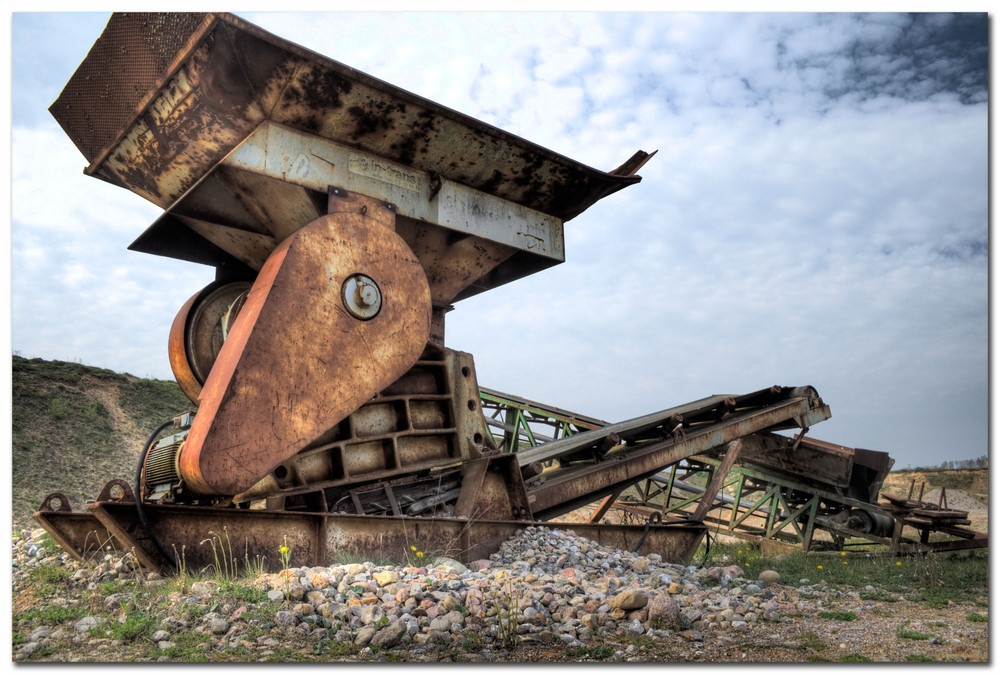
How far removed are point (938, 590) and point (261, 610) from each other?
6030 millimetres

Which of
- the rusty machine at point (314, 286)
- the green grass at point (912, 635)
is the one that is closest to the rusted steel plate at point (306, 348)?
the rusty machine at point (314, 286)

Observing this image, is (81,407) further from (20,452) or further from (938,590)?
(938,590)

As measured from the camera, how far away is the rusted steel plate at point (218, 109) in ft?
14.0

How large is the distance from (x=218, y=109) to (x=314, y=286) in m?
1.34

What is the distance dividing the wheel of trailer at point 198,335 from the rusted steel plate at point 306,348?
1242 mm

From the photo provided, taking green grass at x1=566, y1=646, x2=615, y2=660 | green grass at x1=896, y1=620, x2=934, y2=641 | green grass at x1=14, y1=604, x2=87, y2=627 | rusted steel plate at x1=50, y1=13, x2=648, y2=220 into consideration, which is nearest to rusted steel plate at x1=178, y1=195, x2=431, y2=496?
rusted steel plate at x1=50, y1=13, x2=648, y2=220

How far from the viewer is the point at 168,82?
4.39 m

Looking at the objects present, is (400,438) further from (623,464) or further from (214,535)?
(623,464)

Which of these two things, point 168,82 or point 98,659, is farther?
point 168,82

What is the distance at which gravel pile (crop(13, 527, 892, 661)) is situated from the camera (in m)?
3.34

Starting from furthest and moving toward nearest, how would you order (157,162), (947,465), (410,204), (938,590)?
(947,465) < (938,590) < (410,204) < (157,162)

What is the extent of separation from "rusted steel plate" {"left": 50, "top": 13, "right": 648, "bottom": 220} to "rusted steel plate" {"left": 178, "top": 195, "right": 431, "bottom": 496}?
658mm

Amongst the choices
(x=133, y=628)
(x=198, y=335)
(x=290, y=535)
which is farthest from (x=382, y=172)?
(x=133, y=628)

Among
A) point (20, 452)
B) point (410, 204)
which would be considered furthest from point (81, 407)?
point (410, 204)
